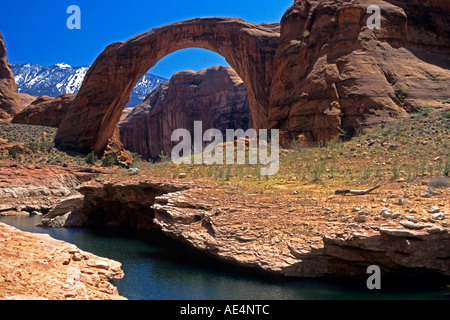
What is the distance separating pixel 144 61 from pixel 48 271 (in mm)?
22041

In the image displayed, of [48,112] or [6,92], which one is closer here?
[48,112]

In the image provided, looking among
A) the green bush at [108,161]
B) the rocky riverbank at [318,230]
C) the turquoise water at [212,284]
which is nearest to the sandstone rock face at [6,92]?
the green bush at [108,161]

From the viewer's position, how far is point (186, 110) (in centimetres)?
4797

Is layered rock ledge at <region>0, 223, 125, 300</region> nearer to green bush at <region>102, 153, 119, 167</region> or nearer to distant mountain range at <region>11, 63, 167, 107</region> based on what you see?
green bush at <region>102, 153, 119, 167</region>

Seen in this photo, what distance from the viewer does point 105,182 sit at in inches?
489

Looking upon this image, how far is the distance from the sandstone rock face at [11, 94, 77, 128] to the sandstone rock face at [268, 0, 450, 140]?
74.4ft

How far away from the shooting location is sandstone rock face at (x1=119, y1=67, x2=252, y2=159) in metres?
44.7

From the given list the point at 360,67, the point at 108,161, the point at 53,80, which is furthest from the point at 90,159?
the point at 53,80

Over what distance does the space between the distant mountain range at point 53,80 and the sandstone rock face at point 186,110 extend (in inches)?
3685

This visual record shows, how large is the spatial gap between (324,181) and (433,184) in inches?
101

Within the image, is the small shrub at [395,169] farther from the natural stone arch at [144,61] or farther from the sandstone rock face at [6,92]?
the sandstone rock face at [6,92]

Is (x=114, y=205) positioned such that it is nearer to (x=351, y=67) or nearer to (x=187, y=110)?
(x=351, y=67)

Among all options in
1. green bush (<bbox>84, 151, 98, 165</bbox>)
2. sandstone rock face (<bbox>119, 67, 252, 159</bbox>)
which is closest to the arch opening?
sandstone rock face (<bbox>119, 67, 252, 159</bbox>)

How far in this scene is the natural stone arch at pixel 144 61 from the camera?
77.2 ft
